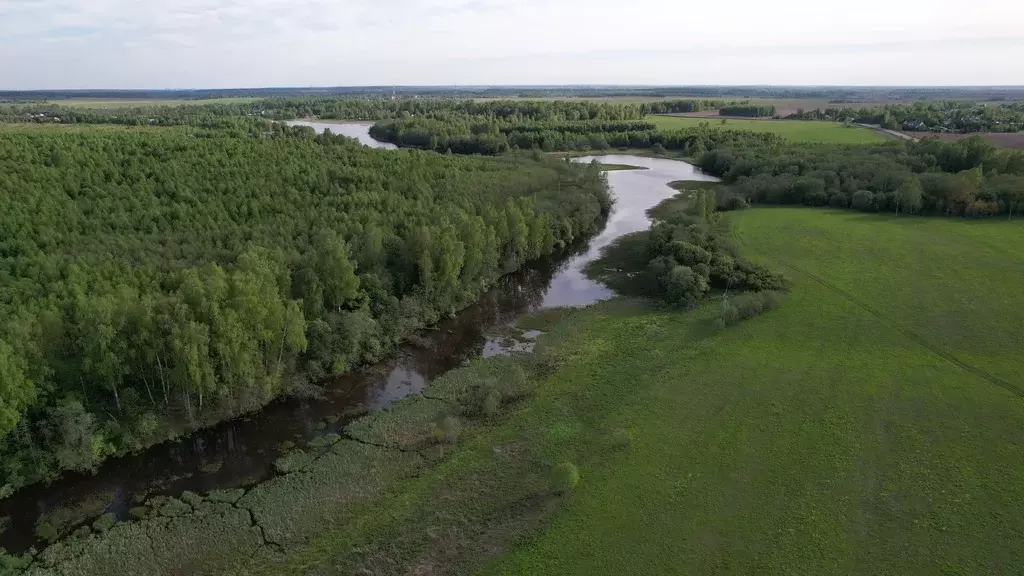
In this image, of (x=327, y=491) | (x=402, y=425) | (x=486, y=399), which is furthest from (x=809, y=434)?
(x=327, y=491)

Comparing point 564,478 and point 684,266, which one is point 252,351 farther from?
point 684,266

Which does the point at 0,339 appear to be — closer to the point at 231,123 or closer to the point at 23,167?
the point at 23,167

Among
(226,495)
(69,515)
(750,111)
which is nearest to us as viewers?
(69,515)

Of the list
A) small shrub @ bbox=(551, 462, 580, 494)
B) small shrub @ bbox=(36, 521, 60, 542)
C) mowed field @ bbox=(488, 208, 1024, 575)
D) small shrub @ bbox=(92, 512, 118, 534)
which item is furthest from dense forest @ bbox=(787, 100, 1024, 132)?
small shrub @ bbox=(36, 521, 60, 542)

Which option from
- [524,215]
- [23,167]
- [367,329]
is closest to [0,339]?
[367,329]

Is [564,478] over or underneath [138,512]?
over

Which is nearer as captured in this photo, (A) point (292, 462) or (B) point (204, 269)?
(A) point (292, 462)
